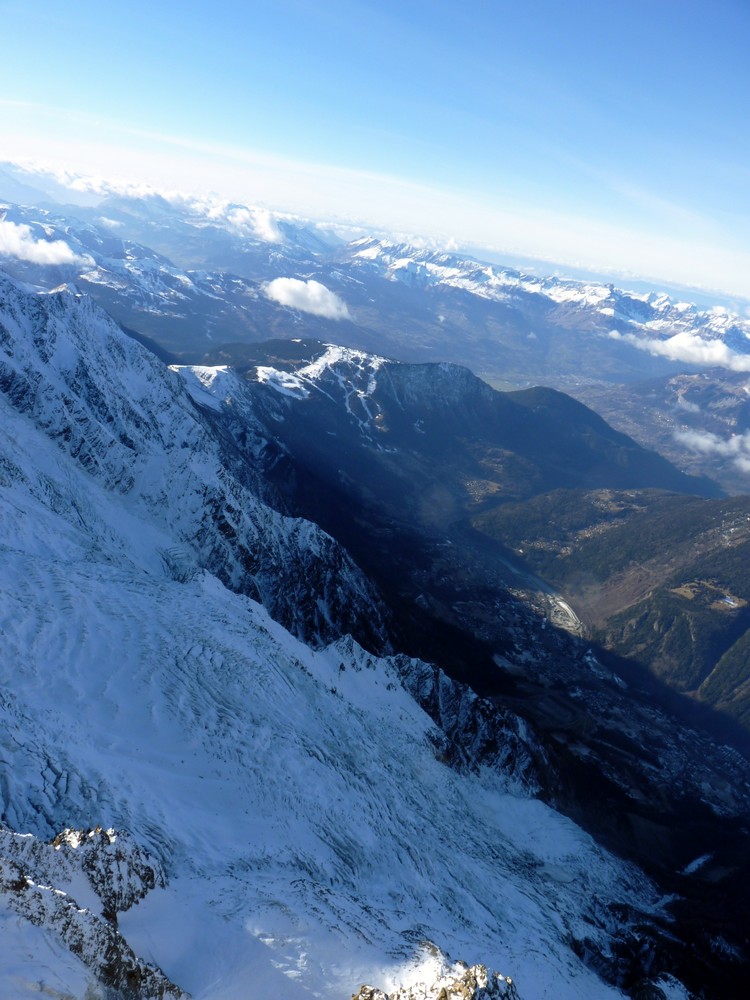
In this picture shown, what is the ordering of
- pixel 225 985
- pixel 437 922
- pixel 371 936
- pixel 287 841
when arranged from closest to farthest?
pixel 225 985, pixel 371 936, pixel 287 841, pixel 437 922

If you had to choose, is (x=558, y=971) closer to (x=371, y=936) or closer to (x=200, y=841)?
(x=371, y=936)

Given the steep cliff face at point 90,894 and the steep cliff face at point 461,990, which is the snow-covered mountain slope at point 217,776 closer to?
the steep cliff face at point 90,894

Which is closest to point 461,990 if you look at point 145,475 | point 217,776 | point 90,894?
point 90,894

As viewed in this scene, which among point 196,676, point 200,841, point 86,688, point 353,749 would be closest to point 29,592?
point 86,688

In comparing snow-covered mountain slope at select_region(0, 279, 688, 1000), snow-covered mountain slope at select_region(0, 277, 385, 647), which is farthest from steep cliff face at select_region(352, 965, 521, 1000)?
snow-covered mountain slope at select_region(0, 277, 385, 647)

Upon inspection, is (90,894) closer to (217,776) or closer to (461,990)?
(461,990)

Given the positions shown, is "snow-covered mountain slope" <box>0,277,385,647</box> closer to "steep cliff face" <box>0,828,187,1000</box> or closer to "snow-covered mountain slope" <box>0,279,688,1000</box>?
"snow-covered mountain slope" <box>0,279,688,1000</box>

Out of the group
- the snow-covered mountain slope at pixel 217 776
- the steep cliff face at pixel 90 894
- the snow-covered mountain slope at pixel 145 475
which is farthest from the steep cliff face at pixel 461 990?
the snow-covered mountain slope at pixel 145 475

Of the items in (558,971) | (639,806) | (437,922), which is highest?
(437,922)
